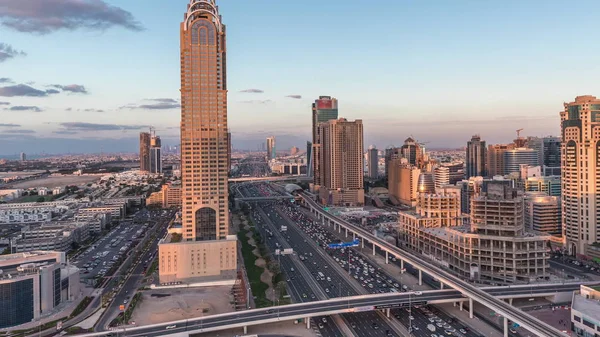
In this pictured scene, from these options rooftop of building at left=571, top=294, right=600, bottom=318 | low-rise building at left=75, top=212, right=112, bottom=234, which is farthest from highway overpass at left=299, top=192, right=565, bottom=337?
low-rise building at left=75, top=212, right=112, bottom=234

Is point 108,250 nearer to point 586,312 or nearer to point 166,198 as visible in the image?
point 166,198

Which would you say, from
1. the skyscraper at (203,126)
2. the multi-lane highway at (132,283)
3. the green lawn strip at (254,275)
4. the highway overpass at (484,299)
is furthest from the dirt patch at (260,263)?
the highway overpass at (484,299)

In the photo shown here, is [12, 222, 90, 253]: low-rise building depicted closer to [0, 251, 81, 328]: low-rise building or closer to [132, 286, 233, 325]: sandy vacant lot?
[0, 251, 81, 328]: low-rise building

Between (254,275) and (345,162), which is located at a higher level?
(345,162)

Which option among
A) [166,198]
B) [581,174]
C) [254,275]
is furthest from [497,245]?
[166,198]

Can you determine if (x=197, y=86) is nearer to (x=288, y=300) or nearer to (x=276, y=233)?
(x=288, y=300)

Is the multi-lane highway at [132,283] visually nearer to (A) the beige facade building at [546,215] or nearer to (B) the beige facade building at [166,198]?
(B) the beige facade building at [166,198]
